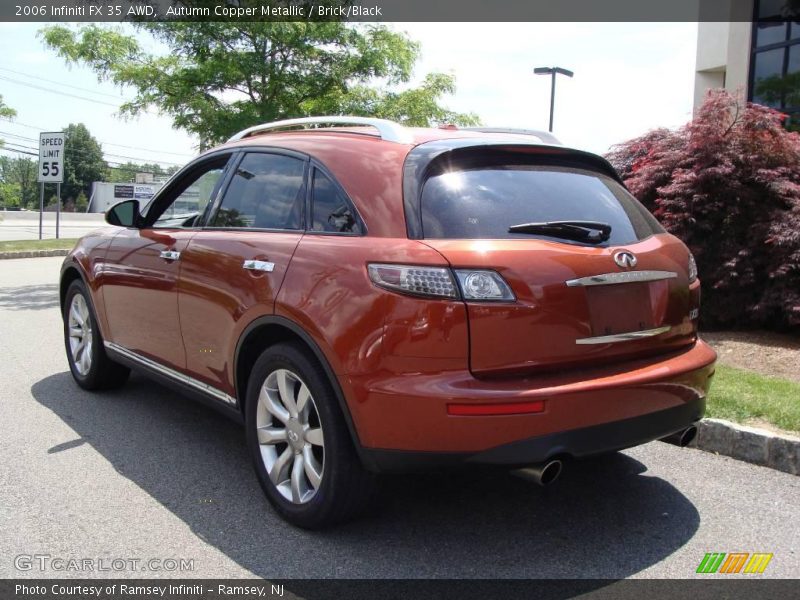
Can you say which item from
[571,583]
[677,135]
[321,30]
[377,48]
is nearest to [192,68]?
[321,30]

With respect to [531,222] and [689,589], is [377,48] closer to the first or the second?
[531,222]

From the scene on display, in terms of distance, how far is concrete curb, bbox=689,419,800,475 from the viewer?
4141 mm

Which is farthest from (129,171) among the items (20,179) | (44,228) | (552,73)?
(552,73)

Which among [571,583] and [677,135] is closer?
[571,583]

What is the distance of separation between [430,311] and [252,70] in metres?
10.2

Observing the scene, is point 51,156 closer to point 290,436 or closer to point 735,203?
point 735,203

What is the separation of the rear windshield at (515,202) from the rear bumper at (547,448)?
2.56ft

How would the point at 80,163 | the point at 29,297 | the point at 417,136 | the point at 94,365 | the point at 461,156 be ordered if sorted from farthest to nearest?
the point at 80,163 < the point at 29,297 < the point at 94,365 < the point at 417,136 < the point at 461,156

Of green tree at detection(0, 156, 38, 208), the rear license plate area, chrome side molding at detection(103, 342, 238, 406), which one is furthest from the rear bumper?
green tree at detection(0, 156, 38, 208)

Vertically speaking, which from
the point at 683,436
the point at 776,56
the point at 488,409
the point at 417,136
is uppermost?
the point at 776,56

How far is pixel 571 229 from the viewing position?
3121mm

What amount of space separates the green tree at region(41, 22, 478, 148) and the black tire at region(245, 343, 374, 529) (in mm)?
9428

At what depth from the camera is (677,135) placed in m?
8.37

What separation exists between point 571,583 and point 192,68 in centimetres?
1115
